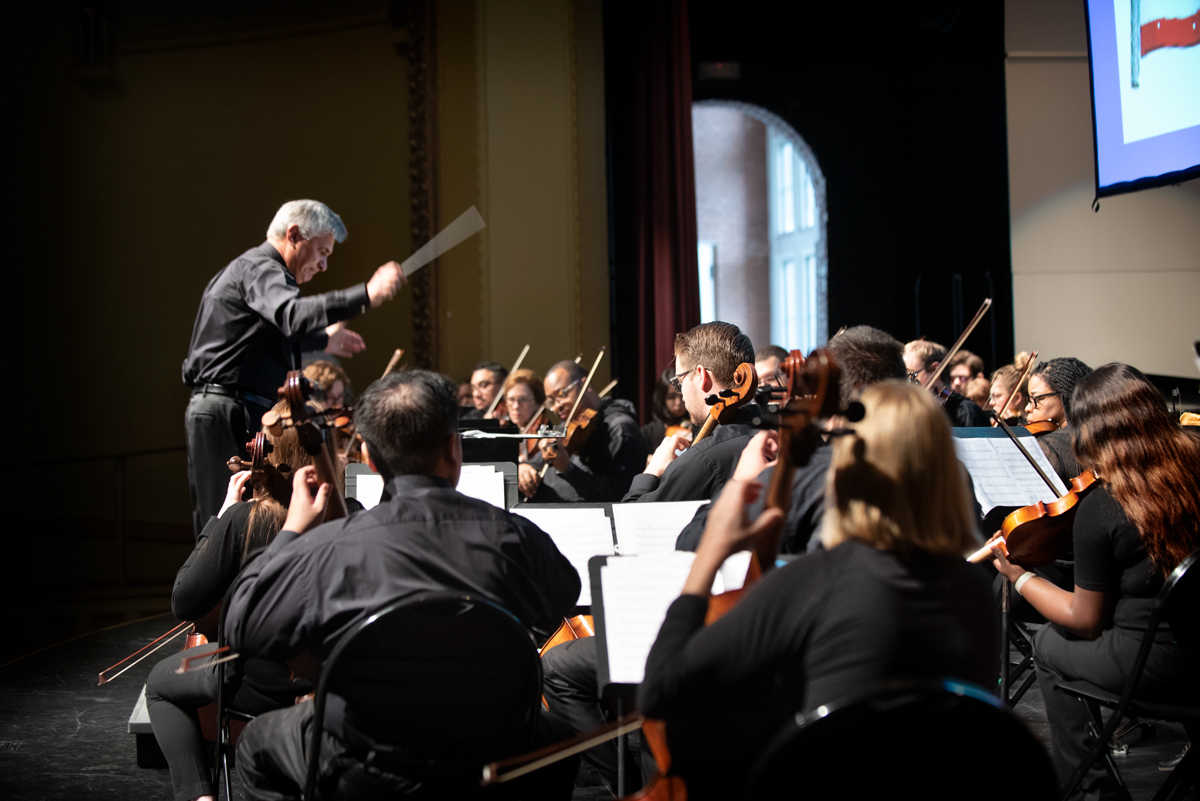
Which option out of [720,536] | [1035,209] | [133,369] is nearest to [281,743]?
[720,536]

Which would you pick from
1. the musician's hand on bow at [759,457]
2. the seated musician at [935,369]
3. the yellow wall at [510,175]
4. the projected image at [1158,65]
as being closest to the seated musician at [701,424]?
the musician's hand on bow at [759,457]

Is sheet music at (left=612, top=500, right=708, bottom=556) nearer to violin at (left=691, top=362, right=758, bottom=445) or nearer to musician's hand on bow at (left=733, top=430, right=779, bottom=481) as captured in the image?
violin at (left=691, top=362, right=758, bottom=445)

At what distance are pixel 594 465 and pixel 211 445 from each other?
175 centimetres

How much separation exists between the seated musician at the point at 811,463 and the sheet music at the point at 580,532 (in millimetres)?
306

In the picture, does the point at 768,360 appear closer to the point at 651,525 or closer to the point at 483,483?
the point at 483,483

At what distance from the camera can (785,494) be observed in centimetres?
137

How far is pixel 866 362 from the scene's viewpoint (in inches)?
80.4

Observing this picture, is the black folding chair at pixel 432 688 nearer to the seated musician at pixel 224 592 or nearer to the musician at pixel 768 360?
the seated musician at pixel 224 592

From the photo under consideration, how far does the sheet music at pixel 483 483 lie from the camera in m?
2.75

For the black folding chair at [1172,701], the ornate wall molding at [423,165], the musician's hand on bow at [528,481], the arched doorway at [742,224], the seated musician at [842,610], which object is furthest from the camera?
the arched doorway at [742,224]

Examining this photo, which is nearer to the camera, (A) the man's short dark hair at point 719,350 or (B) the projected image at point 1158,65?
(A) the man's short dark hair at point 719,350

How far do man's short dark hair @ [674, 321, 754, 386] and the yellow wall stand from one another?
326cm

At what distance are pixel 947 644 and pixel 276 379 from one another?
2.57 metres

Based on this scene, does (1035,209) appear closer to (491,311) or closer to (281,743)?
(491,311)
